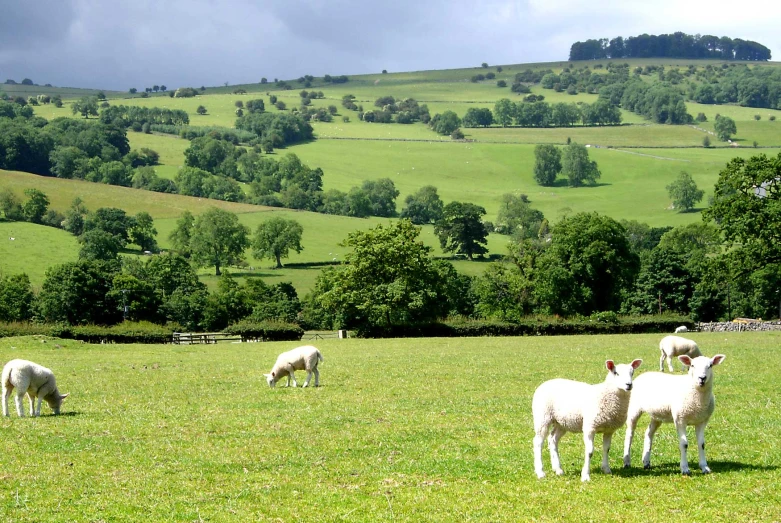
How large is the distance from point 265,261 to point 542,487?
5487 inches

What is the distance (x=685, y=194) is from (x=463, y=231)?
193ft

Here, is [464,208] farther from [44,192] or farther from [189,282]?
[44,192]

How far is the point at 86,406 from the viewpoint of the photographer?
80.6 ft

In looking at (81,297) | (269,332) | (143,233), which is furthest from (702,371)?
(143,233)

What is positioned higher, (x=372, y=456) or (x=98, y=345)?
(x=372, y=456)

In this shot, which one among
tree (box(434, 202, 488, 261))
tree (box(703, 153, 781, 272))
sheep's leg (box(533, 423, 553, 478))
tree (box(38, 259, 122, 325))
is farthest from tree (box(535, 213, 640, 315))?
sheep's leg (box(533, 423, 553, 478))

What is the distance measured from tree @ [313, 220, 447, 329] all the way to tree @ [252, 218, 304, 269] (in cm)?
6704

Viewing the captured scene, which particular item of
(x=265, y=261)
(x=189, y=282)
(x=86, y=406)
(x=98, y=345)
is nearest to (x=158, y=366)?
(x=86, y=406)

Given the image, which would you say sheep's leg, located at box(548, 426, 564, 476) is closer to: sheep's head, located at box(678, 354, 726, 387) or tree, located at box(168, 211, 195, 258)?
sheep's head, located at box(678, 354, 726, 387)

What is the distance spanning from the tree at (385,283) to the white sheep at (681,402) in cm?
5787

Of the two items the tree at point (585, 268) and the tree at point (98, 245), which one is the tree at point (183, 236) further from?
the tree at point (585, 268)

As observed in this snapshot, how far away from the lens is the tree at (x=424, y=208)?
7382 inches

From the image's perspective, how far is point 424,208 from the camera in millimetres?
189625

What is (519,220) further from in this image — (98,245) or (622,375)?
(622,375)
